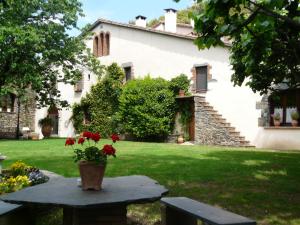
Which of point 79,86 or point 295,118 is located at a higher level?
point 79,86

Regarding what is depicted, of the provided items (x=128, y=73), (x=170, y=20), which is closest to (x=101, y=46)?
(x=128, y=73)

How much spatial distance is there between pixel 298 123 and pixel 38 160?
10556 millimetres

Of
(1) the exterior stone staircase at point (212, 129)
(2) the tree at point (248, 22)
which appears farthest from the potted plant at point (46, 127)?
(2) the tree at point (248, 22)

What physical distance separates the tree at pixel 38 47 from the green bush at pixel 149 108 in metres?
3.87

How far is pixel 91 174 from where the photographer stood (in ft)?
14.3

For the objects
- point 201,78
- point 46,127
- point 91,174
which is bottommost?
point 91,174

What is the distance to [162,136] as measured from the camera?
70.5 ft

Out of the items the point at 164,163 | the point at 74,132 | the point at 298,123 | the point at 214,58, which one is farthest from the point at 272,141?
the point at 74,132

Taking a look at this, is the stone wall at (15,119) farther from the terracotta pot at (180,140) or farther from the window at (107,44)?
the terracotta pot at (180,140)

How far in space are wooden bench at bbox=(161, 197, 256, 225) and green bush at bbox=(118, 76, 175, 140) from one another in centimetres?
1557

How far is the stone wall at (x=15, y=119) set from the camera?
29094mm

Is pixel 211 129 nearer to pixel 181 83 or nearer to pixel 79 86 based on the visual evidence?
pixel 181 83

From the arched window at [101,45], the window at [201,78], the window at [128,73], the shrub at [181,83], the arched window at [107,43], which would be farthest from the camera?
the arched window at [101,45]

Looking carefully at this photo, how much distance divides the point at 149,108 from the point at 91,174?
16.3 m
